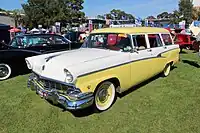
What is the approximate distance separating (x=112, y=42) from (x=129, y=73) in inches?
33.0

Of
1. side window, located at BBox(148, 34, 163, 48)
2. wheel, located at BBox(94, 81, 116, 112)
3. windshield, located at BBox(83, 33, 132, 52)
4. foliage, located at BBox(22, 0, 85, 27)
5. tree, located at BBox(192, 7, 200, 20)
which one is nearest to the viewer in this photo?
wheel, located at BBox(94, 81, 116, 112)

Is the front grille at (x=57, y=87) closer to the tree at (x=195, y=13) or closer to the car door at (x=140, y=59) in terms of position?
the car door at (x=140, y=59)

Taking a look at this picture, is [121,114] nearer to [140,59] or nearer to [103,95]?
[103,95]

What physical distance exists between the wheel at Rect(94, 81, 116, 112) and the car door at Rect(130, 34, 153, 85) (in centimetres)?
68

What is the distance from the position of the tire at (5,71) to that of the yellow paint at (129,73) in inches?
170

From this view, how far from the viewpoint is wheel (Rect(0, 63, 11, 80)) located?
7227mm

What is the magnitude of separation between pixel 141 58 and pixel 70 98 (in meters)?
2.20

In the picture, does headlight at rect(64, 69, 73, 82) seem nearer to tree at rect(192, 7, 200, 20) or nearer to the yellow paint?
the yellow paint

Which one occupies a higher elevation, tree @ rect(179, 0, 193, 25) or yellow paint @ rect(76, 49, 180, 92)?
tree @ rect(179, 0, 193, 25)

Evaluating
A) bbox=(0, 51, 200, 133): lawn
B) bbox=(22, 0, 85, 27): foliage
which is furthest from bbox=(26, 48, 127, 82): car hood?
bbox=(22, 0, 85, 27): foliage

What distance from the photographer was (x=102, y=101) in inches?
181

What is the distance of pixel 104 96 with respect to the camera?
4.58 m

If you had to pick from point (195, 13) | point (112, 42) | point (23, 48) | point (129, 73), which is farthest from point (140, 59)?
point (195, 13)

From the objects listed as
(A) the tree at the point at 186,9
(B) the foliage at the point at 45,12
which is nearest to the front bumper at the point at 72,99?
(B) the foliage at the point at 45,12
